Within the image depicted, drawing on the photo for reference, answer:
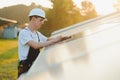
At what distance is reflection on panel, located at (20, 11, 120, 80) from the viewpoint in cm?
227

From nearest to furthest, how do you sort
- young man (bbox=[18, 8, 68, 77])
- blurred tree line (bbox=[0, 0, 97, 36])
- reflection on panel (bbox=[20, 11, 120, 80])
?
reflection on panel (bbox=[20, 11, 120, 80]) → young man (bbox=[18, 8, 68, 77]) → blurred tree line (bbox=[0, 0, 97, 36])

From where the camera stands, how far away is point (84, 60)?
2.64 m

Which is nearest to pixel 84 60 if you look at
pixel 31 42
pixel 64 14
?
pixel 31 42

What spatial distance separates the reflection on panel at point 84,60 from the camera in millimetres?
2266

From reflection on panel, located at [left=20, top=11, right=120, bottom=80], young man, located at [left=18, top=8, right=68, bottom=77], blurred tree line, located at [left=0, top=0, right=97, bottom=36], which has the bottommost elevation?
blurred tree line, located at [left=0, top=0, right=97, bottom=36]

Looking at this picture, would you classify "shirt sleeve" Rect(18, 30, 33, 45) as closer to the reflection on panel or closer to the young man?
the young man

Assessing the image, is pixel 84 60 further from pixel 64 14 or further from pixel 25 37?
pixel 64 14

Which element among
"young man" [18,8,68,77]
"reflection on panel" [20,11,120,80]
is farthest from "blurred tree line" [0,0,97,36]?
"reflection on panel" [20,11,120,80]

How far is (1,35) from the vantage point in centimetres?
5094

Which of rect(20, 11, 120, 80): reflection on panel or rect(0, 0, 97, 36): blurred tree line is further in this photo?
rect(0, 0, 97, 36): blurred tree line

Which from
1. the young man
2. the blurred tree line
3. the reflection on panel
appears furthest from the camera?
the blurred tree line

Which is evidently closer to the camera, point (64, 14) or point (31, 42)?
point (31, 42)

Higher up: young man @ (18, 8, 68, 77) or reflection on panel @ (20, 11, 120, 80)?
reflection on panel @ (20, 11, 120, 80)

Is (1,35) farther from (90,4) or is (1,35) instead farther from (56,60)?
(56,60)
